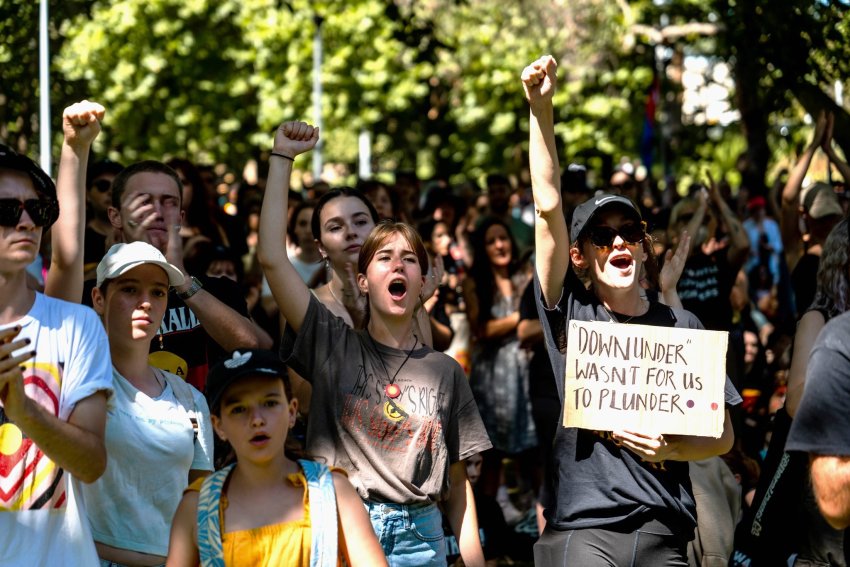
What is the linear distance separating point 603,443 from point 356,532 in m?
1.18

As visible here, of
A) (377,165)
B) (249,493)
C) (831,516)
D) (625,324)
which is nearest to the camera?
(831,516)

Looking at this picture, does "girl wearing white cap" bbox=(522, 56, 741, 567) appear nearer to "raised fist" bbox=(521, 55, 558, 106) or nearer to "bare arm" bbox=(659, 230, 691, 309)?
"raised fist" bbox=(521, 55, 558, 106)

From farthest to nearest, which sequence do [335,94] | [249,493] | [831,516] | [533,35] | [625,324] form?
1. [335,94]
2. [533,35]
3. [625,324]
4. [249,493]
5. [831,516]

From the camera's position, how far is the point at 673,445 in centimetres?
449

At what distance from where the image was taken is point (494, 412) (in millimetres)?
9141

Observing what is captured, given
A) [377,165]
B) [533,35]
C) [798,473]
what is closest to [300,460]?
[798,473]

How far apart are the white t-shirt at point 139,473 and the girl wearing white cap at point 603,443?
49.9 inches

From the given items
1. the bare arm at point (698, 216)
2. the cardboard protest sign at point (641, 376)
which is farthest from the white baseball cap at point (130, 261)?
the bare arm at point (698, 216)

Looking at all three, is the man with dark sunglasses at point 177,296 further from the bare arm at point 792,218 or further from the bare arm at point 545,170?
the bare arm at point 792,218

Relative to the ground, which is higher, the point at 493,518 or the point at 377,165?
the point at 377,165

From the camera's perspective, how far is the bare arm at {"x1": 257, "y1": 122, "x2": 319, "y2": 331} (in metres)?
4.66

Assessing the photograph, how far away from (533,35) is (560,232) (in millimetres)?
23195

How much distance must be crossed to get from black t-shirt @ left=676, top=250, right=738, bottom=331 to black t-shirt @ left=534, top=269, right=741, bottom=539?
393 centimetres

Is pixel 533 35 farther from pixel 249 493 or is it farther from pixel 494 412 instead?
pixel 249 493
